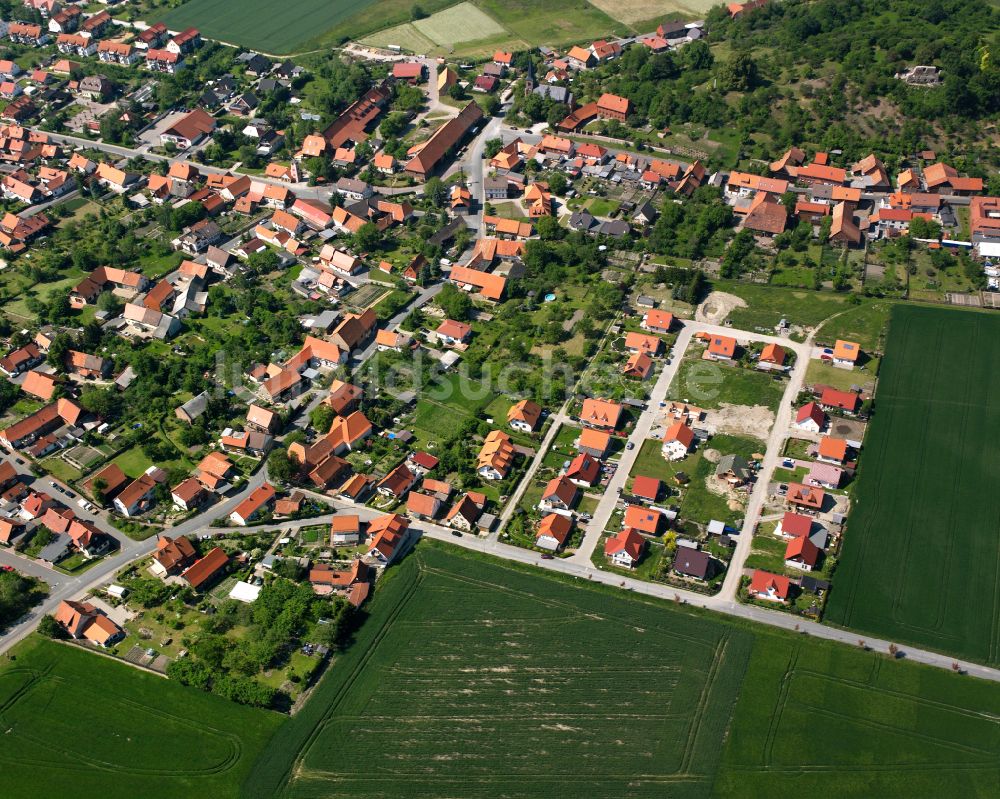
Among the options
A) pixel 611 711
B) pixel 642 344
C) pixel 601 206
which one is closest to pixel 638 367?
pixel 642 344

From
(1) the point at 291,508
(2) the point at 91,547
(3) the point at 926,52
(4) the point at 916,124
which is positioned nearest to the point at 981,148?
(4) the point at 916,124

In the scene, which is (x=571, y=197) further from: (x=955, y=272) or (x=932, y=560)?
(x=932, y=560)

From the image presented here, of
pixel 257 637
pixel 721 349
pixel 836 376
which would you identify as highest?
pixel 721 349

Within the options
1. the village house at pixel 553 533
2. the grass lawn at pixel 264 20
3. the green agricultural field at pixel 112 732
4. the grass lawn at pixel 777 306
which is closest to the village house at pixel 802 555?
the village house at pixel 553 533

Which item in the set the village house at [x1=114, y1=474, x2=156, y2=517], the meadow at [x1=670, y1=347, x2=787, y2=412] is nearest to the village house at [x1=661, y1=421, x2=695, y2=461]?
the meadow at [x1=670, y1=347, x2=787, y2=412]

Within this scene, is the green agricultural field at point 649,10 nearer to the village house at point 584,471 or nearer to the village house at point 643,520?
the village house at point 584,471

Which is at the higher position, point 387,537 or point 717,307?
point 717,307

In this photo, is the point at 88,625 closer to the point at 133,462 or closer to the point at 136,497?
the point at 136,497

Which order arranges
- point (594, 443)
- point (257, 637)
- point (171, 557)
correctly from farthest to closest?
1. point (594, 443)
2. point (171, 557)
3. point (257, 637)
